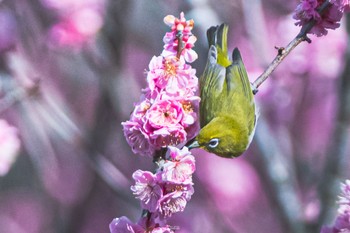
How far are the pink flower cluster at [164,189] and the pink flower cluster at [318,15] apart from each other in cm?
41

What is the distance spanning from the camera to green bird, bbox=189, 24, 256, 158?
1.82m

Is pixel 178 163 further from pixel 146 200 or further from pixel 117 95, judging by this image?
pixel 117 95

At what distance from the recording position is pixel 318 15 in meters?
1.51

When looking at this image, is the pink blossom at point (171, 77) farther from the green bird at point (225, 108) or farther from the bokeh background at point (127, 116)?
the bokeh background at point (127, 116)

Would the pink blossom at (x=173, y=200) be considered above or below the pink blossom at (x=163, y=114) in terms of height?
below

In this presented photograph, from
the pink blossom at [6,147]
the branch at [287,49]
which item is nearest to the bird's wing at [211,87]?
the branch at [287,49]

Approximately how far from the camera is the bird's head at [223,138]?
1.75 meters

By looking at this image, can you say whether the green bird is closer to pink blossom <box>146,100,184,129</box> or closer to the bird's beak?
the bird's beak

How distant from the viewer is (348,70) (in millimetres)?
2621

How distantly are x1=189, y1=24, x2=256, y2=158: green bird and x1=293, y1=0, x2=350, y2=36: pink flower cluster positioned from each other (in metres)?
0.35

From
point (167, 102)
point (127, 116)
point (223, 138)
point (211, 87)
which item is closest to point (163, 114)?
point (167, 102)

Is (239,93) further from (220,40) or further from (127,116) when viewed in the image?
(127,116)

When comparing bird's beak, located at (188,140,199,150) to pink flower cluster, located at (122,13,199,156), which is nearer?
pink flower cluster, located at (122,13,199,156)

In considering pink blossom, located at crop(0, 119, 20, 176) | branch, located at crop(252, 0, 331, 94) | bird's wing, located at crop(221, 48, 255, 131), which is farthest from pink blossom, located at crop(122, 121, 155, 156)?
pink blossom, located at crop(0, 119, 20, 176)
